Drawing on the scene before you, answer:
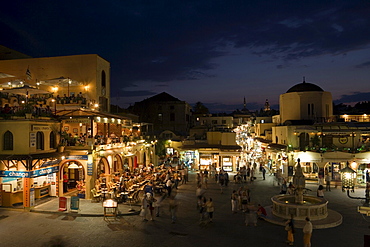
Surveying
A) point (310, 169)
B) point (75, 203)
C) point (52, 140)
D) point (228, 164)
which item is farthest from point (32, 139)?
point (310, 169)

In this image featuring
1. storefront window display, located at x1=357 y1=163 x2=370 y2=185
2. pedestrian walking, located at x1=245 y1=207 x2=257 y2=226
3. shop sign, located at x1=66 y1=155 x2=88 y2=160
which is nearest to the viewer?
pedestrian walking, located at x1=245 y1=207 x2=257 y2=226

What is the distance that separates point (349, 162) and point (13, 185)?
91.1 feet

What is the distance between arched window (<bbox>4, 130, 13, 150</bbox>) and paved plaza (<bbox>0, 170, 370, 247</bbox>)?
12.7ft

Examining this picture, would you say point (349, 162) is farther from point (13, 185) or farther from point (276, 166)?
point (13, 185)

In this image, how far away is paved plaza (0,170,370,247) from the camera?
12.3m

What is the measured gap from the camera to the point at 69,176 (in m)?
24.8

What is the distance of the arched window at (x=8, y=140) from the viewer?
18.1m

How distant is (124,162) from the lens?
28.4 metres

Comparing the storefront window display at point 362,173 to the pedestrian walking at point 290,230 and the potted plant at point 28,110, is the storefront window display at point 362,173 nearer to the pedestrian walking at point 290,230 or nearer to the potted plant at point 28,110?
the pedestrian walking at point 290,230

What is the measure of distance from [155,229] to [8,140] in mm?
11318

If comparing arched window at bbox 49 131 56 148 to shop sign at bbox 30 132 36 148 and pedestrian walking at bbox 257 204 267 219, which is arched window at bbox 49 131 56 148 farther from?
pedestrian walking at bbox 257 204 267 219

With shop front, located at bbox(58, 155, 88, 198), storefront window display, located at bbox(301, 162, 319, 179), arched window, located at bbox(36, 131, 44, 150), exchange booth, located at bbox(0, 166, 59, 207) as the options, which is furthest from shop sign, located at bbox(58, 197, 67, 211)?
storefront window display, located at bbox(301, 162, 319, 179)

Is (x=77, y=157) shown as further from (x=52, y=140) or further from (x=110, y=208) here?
(x=110, y=208)

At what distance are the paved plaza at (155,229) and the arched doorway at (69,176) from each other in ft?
7.92
